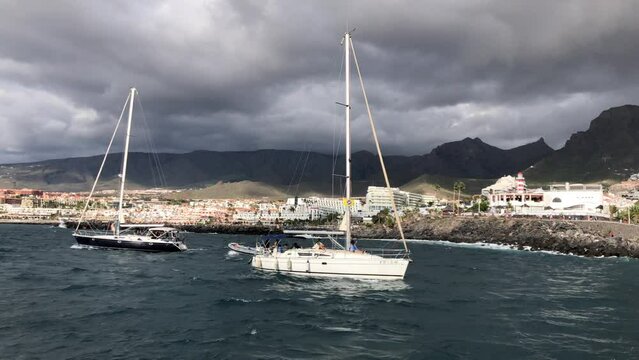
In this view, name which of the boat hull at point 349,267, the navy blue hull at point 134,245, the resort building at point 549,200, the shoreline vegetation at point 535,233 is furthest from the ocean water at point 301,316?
the resort building at point 549,200

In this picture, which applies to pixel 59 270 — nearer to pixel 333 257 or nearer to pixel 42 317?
pixel 42 317

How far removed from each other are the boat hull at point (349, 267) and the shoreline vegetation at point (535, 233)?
2329 inches

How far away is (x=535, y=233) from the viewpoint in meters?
104

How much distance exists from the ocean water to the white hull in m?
0.97

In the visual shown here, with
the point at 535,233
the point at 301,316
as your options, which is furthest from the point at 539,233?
the point at 301,316

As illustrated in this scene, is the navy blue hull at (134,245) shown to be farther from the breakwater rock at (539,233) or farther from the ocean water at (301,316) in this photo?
the breakwater rock at (539,233)

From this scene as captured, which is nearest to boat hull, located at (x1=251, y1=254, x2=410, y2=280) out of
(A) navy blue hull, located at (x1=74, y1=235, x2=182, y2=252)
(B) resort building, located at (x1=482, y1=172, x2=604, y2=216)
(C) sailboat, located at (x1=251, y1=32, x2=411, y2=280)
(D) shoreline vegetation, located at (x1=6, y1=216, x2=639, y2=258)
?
(C) sailboat, located at (x1=251, y1=32, x2=411, y2=280)

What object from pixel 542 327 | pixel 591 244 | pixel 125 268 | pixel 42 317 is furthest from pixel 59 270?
pixel 591 244

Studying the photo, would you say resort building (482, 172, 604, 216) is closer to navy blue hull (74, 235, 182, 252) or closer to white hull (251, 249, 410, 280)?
navy blue hull (74, 235, 182, 252)

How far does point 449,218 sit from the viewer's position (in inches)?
5846

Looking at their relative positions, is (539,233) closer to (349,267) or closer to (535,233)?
(535,233)

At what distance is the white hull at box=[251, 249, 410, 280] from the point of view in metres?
36.3

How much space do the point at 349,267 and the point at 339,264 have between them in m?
0.86

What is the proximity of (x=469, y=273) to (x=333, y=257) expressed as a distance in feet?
64.0
